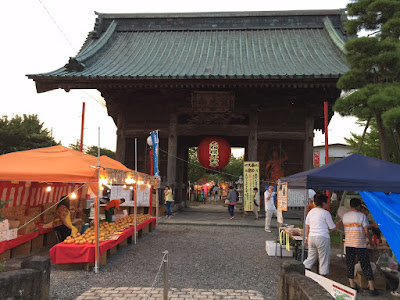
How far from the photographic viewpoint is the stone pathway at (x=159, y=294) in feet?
15.0

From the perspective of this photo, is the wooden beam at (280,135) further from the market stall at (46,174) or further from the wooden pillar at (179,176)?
the market stall at (46,174)

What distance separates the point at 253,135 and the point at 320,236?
27.7ft

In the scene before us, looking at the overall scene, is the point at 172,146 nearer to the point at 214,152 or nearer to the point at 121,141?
the point at 214,152

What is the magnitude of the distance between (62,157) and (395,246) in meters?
6.79

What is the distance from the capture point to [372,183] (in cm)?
504

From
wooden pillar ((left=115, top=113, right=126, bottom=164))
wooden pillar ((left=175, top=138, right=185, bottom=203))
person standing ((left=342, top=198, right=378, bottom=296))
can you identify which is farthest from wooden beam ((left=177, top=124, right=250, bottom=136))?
person standing ((left=342, top=198, right=378, bottom=296))

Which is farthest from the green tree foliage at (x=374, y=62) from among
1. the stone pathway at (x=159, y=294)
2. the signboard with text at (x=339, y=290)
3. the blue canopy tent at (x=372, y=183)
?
the stone pathway at (x=159, y=294)

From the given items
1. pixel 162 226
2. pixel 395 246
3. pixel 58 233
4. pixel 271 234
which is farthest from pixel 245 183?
pixel 395 246

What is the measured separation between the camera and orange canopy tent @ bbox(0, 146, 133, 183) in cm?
592

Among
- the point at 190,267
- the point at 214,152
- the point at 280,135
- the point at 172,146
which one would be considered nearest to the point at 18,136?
the point at 172,146

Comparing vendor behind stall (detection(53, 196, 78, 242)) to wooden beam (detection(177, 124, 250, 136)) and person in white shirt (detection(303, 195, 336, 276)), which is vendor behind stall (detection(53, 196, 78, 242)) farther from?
wooden beam (detection(177, 124, 250, 136))

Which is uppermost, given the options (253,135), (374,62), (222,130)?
(374,62)

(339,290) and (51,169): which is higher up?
(51,169)

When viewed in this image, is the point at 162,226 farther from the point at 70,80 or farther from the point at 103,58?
the point at 103,58
